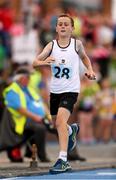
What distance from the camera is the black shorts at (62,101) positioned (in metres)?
11.8

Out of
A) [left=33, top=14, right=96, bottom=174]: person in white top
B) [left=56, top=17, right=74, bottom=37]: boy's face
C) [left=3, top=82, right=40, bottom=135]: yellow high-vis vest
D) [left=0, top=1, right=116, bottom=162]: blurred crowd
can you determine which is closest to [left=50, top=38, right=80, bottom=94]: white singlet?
[left=33, top=14, right=96, bottom=174]: person in white top

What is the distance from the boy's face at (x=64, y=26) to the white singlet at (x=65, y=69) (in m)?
0.20

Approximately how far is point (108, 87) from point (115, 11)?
4.78m

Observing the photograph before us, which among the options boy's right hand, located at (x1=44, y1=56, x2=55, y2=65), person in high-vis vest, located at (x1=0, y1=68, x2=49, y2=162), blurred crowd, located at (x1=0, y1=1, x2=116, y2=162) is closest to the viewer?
boy's right hand, located at (x1=44, y1=56, x2=55, y2=65)

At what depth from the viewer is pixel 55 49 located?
467 inches

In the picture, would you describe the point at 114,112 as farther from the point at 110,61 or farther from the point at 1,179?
the point at 1,179

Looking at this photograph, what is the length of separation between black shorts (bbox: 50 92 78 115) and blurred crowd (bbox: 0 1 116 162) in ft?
19.8

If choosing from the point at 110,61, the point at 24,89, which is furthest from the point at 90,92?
the point at 24,89

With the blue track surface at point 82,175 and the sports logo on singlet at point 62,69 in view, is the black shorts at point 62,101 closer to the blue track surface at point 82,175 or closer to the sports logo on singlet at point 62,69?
the sports logo on singlet at point 62,69

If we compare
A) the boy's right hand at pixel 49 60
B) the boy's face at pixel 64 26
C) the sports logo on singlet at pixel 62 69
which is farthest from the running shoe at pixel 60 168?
the boy's face at pixel 64 26

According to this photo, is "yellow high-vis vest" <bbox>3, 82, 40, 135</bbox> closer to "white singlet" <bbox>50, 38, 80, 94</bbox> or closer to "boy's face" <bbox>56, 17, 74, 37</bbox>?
"white singlet" <bbox>50, 38, 80, 94</bbox>

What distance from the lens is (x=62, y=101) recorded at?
11812 mm

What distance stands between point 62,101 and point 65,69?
427 millimetres

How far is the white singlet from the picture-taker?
38.8 ft
